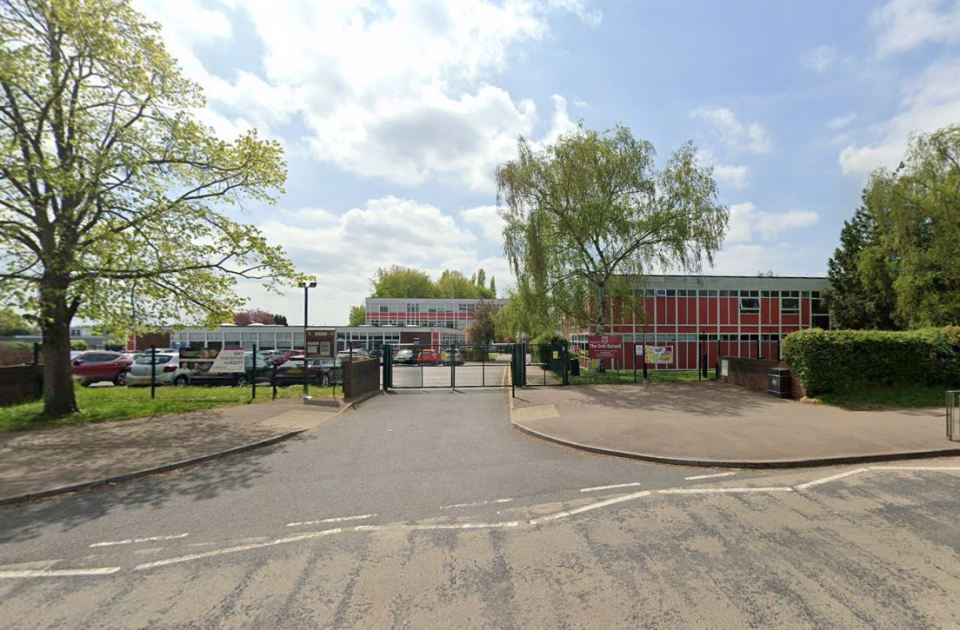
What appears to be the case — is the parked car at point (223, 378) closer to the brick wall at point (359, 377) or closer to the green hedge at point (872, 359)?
the brick wall at point (359, 377)

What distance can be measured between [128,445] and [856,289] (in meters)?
39.7

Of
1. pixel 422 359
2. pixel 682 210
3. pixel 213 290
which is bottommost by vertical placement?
pixel 422 359

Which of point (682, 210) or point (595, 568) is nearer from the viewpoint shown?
point (595, 568)

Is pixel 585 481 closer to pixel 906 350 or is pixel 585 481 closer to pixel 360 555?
pixel 360 555

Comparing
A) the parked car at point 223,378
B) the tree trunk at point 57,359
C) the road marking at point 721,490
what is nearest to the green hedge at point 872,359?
the road marking at point 721,490

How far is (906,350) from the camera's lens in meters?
13.3

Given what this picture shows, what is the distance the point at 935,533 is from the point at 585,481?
12.1 ft

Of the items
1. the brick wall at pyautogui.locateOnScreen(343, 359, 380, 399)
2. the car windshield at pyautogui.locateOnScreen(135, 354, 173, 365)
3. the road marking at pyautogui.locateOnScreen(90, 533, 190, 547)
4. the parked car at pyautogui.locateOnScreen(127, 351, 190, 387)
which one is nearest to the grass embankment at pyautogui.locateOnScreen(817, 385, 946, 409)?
the brick wall at pyautogui.locateOnScreen(343, 359, 380, 399)

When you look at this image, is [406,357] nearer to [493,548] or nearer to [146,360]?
[146,360]

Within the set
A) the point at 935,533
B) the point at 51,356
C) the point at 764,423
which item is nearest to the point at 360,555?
the point at 935,533

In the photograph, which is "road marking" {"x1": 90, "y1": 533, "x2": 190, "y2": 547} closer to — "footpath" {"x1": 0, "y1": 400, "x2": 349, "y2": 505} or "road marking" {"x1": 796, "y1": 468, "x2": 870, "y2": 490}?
"footpath" {"x1": 0, "y1": 400, "x2": 349, "y2": 505}

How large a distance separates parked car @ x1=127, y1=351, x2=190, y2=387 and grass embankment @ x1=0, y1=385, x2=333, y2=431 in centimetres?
237

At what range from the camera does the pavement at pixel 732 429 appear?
25.0 ft

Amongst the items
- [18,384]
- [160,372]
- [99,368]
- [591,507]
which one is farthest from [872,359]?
[99,368]
